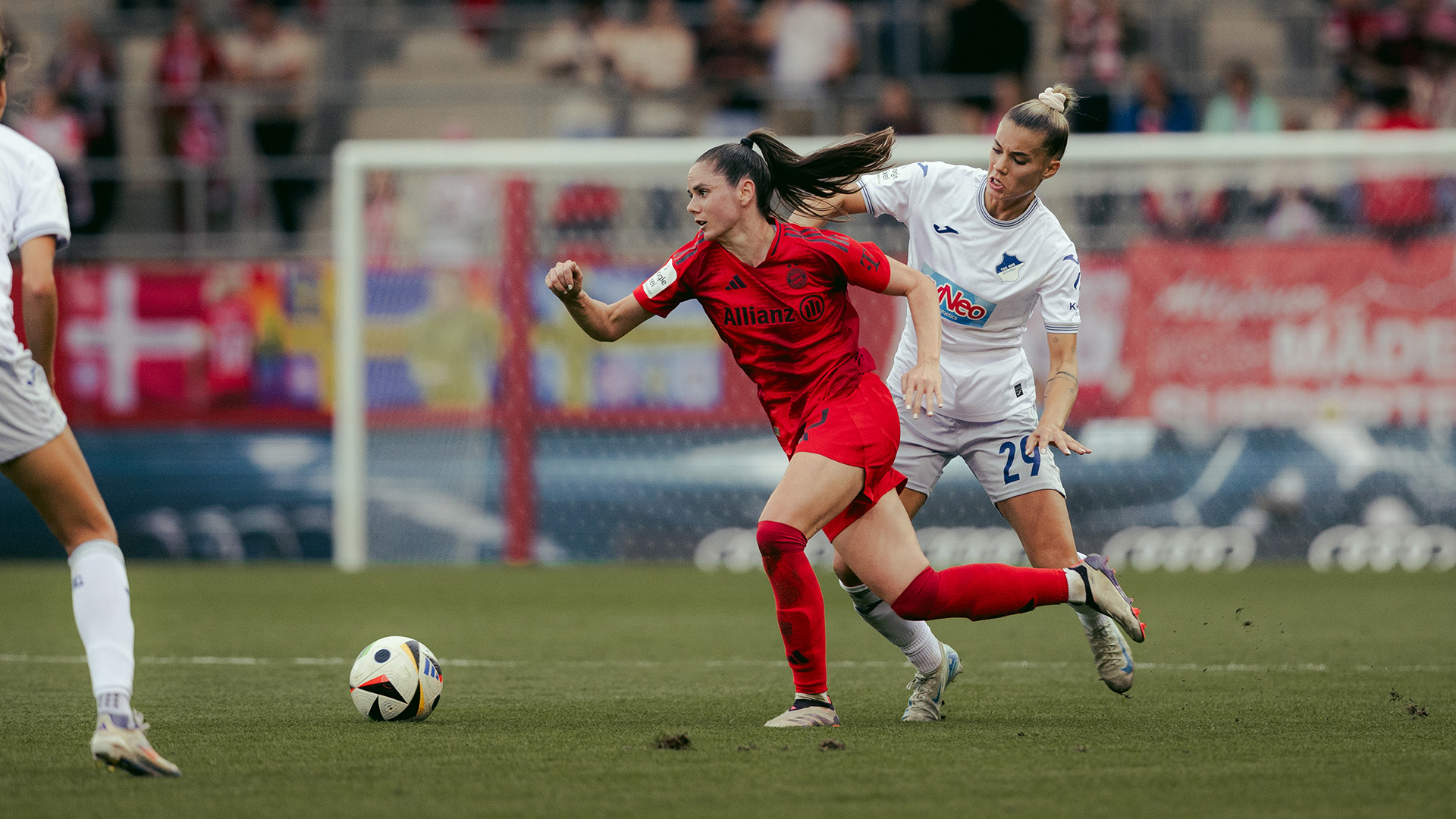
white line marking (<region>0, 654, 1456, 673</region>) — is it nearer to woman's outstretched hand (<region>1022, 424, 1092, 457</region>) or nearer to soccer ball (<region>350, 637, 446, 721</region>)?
soccer ball (<region>350, 637, 446, 721</region>)

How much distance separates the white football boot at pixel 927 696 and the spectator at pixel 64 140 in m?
11.2

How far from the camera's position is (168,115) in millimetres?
15312

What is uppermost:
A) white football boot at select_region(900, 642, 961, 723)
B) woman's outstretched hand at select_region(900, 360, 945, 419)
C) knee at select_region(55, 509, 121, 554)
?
woman's outstretched hand at select_region(900, 360, 945, 419)

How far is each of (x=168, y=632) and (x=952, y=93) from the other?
8.94 metres

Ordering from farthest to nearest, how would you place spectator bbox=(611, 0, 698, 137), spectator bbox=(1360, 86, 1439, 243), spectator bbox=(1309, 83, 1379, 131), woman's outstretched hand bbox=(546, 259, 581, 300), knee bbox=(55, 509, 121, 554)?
spectator bbox=(611, 0, 698, 137), spectator bbox=(1309, 83, 1379, 131), spectator bbox=(1360, 86, 1439, 243), woman's outstretched hand bbox=(546, 259, 581, 300), knee bbox=(55, 509, 121, 554)

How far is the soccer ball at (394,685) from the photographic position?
5418 millimetres

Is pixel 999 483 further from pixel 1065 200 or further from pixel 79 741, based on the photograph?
pixel 1065 200

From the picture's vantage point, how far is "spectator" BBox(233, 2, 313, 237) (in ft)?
49.0

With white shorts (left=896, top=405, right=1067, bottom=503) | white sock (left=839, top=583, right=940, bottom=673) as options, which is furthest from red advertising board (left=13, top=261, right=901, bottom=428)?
white sock (left=839, top=583, right=940, bottom=673)

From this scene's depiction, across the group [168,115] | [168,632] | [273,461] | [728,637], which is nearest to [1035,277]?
[728,637]

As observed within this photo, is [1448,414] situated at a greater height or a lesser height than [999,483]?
lesser

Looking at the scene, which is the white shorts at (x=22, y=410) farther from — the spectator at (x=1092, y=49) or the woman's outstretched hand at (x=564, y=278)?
A: the spectator at (x=1092, y=49)

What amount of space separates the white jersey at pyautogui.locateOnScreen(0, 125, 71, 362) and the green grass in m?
1.29

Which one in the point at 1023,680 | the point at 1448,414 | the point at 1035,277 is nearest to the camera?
the point at 1035,277
